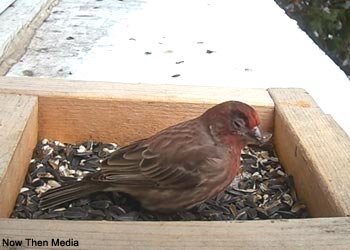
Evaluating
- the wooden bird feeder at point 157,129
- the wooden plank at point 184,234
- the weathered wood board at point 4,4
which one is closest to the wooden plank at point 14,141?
the wooden bird feeder at point 157,129

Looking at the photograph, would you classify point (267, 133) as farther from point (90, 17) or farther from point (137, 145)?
point (90, 17)

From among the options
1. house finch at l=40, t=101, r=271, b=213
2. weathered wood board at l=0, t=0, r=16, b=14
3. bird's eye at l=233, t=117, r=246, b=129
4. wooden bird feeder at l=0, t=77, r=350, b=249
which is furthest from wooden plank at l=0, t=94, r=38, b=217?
weathered wood board at l=0, t=0, r=16, b=14

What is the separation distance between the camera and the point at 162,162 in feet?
6.57

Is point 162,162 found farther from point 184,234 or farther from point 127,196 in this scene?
point 184,234

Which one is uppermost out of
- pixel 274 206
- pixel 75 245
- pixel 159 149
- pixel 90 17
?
pixel 75 245

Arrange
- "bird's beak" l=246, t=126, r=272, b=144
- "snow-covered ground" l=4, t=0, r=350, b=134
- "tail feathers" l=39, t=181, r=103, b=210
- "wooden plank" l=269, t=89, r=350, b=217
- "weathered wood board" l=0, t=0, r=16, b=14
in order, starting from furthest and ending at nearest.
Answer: "weathered wood board" l=0, t=0, r=16, b=14, "snow-covered ground" l=4, t=0, r=350, b=134, "bird's beak" l=246, t=126, r=272, b=144, "tail feathers" l=39, t=181, r=103, b=210, "wooden plank" l=269, t=89, r=350, b=217

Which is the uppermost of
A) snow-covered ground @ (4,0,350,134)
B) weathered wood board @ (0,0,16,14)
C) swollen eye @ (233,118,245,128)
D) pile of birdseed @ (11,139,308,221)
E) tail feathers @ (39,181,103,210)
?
swollen eye @ (233,118,245,128)

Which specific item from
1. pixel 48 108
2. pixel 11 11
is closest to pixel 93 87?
pixel 48 108

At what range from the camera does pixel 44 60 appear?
3416 mm

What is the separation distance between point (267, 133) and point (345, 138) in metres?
0.31

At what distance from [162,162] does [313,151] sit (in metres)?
0.38

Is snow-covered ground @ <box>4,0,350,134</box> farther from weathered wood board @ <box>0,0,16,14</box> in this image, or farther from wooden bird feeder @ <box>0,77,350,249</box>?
wooden bird feeder @ <box>0,77,350,249</box>

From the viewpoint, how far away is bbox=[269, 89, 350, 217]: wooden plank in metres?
1.82

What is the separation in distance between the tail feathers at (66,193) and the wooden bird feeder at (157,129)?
0.26 feet
